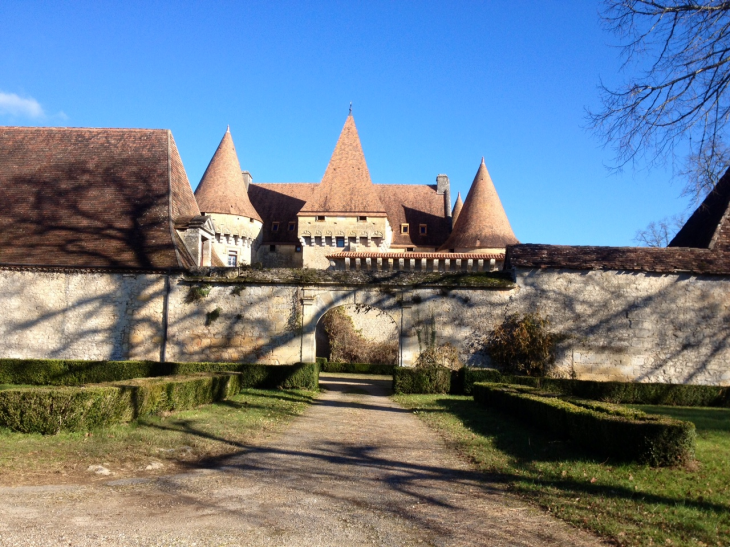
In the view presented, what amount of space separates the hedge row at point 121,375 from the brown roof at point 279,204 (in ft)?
68.5

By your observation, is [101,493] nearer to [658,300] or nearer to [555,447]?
[555,447]

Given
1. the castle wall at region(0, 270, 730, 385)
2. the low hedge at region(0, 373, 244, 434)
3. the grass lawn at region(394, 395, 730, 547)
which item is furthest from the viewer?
the castle wall at region(0, 270, 730, 385)

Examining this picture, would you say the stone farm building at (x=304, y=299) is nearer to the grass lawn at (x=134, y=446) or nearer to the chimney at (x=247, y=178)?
the grass lawn at (x=134, y=446)

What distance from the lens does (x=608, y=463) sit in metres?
6.82

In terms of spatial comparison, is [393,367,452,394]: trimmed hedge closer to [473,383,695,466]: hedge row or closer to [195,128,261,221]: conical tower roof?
[473,383,695,466]: hedge row

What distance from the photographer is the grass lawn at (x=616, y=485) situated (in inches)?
183

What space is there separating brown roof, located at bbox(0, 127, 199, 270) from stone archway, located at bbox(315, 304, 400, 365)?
39.0 ft

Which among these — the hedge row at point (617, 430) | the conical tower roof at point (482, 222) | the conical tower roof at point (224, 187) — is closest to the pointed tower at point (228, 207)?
the conical tower roof at point (224, 187)

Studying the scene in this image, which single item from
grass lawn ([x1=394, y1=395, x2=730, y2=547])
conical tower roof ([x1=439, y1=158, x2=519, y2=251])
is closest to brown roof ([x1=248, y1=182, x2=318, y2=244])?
conical tower roof ([x1=439, y1=158, x2=519, y2=251])

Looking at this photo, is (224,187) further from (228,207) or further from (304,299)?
(304,299)

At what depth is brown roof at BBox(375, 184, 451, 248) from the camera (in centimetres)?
3666

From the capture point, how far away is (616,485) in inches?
233

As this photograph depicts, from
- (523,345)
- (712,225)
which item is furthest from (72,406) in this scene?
(712,225)

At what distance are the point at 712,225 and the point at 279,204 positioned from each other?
25.9 metres
